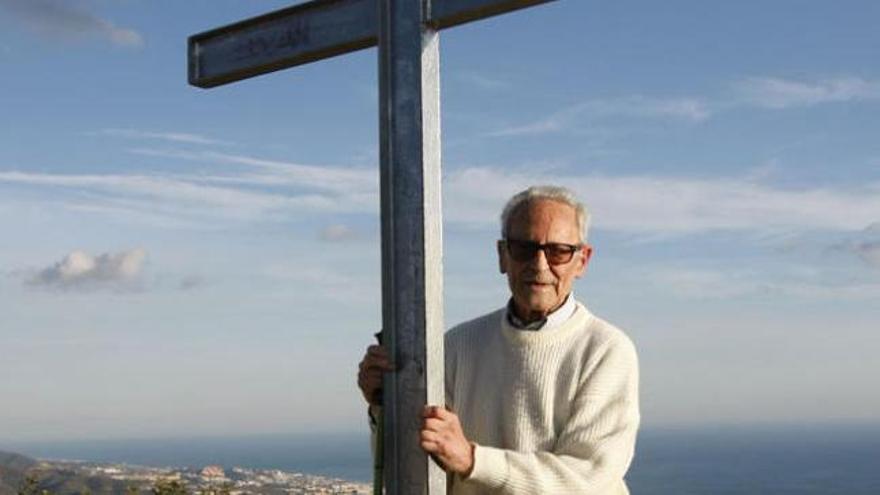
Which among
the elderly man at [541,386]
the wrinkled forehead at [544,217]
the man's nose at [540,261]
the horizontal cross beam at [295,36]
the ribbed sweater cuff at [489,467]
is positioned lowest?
the ribbed sweater cuff at [489,467]

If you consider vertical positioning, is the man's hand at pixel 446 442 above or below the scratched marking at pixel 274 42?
below

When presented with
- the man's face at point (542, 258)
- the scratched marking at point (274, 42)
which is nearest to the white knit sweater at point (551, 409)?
the man's face at point (542, 258)

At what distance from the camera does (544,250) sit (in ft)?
12.0

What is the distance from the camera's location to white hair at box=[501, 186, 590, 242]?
146 inches

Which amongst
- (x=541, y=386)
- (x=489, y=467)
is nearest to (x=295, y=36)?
(x=541, y=386)

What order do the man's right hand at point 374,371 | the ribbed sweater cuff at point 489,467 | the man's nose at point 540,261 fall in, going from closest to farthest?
1. the ribbed sweater cuff at point 489,467
2. the man's nose at point 540,261
3. the man's right hand at point 374,371

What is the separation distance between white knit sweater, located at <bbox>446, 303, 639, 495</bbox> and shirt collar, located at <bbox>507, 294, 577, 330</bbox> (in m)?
0.02

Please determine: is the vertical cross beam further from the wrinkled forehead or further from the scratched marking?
the scratched marking

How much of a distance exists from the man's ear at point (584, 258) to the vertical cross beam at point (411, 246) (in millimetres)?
421

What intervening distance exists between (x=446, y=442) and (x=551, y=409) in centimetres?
37

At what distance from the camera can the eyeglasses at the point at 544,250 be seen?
12.0 feet

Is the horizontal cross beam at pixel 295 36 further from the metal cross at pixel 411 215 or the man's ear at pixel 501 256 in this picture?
the man's ear at pixel 501 256

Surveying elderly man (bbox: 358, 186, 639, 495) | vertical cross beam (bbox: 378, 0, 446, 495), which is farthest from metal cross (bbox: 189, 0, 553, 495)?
elderly man (bbox: 358, 186, 639, 495)

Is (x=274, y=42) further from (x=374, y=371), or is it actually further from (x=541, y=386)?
(x=541, y=386)
